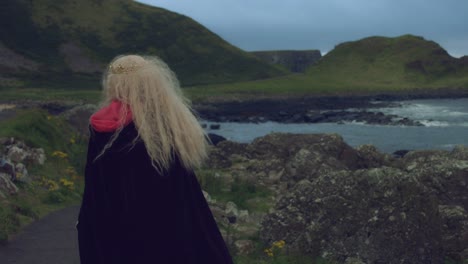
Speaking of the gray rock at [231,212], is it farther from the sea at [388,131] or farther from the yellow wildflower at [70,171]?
the sea at [388,131]

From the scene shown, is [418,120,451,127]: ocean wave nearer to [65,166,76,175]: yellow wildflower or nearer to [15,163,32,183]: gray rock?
[65,166,76,175]: yellow wildflower

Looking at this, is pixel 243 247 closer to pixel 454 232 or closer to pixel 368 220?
pixel 368 220

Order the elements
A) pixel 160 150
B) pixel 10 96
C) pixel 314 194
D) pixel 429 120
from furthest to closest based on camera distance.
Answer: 1. pixel 10 96
2. pixel 429 120
3. pixel 314 194
4. pixel 160 150

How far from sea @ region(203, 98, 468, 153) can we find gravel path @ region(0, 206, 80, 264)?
31857 millimetres

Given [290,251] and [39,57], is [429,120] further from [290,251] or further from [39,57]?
[39,57]

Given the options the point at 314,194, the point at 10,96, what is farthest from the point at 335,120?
the point at 314,194

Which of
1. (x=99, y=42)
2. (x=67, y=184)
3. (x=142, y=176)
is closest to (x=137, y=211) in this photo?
(x=142, y=176)

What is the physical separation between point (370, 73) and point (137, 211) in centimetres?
16285

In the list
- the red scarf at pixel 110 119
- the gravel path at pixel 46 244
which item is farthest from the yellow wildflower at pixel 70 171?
the red scarf at pixel 110 119

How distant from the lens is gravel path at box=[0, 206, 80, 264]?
34.0ft

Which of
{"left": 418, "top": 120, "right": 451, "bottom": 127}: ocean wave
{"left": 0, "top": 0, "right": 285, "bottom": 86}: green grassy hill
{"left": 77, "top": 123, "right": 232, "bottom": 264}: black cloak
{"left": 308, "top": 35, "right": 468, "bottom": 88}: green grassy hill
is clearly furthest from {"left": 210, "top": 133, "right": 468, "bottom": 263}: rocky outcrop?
{"left": 308, "top": 35, "right": 468, "bottom": 88}: green grassy hill

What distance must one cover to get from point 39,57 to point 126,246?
138 metres

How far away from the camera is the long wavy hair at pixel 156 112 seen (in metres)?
4.69

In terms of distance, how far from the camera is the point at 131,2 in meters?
174
